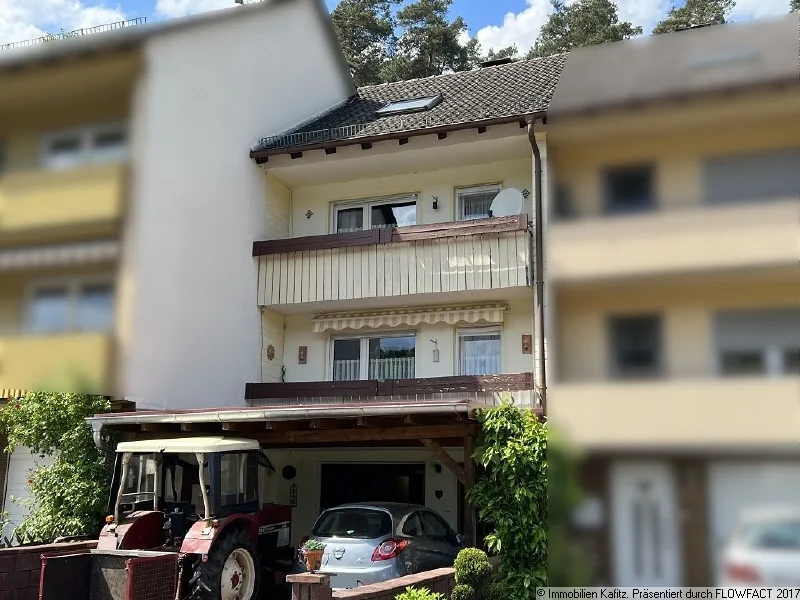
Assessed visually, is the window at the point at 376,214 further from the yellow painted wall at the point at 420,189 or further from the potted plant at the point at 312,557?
the potted plant at the point at 312,557

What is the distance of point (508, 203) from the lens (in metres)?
13.2

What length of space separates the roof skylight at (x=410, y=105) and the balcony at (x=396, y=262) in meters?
3.40

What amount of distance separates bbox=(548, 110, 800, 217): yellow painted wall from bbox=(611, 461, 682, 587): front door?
0.40 m

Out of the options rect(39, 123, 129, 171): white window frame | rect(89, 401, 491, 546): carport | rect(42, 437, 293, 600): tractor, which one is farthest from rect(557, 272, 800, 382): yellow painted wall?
rect(89, 401, 491, 546): carport

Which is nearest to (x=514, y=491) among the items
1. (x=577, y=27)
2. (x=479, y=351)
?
(x=479, y=351)

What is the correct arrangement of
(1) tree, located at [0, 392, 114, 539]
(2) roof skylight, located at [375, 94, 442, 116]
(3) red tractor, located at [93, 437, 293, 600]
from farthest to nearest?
(2) roof skylight, located at [375, 94, 442, 116]
(1) tree, located at [0, 392, 114, 539]
(3) red tractor, located at [93, 437, 293, 600]

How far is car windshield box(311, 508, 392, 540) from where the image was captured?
9508mm

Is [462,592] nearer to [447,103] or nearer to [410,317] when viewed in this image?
[410,317]

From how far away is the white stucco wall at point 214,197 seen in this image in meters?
10.8

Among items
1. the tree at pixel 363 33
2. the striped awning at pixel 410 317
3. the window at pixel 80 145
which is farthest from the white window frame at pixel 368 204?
the tree at pixel 363 33

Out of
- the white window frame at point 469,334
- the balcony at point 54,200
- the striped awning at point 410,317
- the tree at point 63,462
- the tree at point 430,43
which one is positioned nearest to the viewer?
the balcony at point 54,200

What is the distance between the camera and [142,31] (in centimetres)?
636

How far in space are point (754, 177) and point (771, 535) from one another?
1.72ft

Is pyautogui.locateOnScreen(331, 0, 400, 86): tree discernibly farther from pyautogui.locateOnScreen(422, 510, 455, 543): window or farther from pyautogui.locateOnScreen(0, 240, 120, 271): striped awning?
pyautogui.locateOnScreen(0, 240, 120, 271): striped awning
